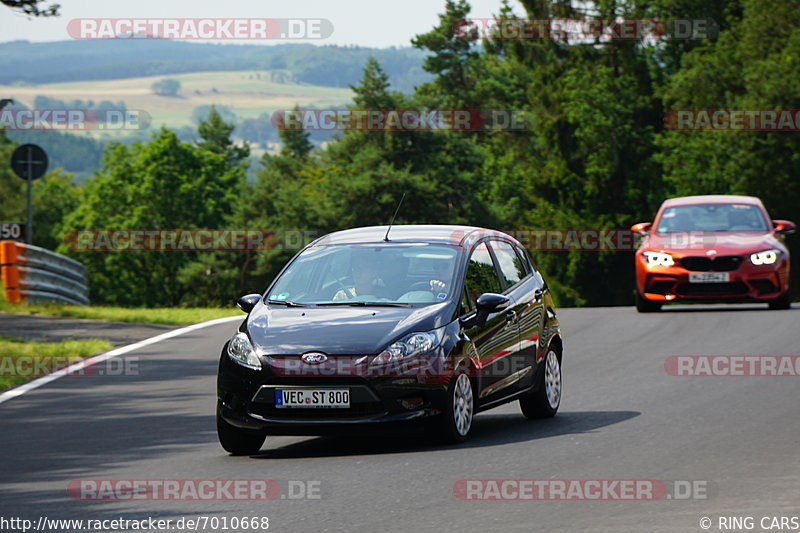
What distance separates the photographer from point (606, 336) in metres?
19.2

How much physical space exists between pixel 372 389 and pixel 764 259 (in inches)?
503

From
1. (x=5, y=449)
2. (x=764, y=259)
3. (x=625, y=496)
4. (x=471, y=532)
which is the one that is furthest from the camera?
(x=764, y=259)

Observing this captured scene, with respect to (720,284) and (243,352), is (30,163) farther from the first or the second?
(243,352)

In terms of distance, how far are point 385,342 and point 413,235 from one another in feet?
6.15

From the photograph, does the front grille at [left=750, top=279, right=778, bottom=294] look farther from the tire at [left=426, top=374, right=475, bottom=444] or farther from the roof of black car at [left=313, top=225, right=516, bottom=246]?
the tire at [left=426, top=374, right=475, bottom=444]

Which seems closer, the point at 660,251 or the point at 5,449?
the point at 5,449

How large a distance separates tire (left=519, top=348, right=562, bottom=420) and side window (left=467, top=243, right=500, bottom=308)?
95 cm

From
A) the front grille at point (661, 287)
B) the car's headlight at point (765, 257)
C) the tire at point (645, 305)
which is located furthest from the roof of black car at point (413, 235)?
the tire at point (645, 305)

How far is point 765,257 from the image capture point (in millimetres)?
21344

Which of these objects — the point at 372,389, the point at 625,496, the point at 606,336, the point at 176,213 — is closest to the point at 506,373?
the point at 372,389

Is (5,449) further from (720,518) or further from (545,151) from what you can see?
(545,151)

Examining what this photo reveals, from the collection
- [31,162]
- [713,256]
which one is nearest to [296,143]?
[31,162]

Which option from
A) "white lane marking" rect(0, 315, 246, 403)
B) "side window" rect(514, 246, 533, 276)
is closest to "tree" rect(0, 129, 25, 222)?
"white lane marking" rect(0, 315, 246, 403)

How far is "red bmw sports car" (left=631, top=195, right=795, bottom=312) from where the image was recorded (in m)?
21.2
